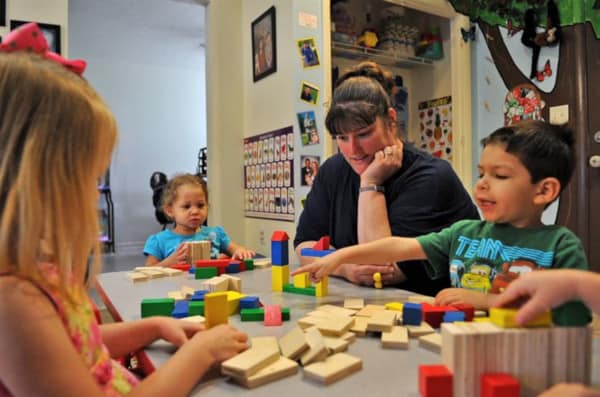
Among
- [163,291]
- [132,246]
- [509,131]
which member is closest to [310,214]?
[163,291]

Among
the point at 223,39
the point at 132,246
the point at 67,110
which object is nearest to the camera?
the point at 67,110

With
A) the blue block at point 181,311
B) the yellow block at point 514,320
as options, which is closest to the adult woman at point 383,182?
the blue block at point 181,311

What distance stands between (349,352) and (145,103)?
20.1ft

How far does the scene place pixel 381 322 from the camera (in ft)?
2.44

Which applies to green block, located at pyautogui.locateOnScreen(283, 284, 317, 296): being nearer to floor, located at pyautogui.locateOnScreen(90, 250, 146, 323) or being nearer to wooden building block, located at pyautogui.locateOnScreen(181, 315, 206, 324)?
wooden building block, located at pyautogui.locateOnScreen(181, 315, 206, 324)

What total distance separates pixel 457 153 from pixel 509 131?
1.97m

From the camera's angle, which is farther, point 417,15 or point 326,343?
point 417,15

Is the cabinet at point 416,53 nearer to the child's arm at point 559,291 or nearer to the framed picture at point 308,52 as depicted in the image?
the framed picture at point 308,52

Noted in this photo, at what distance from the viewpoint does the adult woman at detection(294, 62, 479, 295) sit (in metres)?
1.30

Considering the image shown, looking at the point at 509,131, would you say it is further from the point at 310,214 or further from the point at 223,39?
the point at 223,39

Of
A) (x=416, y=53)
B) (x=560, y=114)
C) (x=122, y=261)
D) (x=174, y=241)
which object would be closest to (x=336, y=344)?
(x=174, y=241)

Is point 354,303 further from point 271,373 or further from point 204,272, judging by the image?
point 204,272

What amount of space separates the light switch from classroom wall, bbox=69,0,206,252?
377 cm

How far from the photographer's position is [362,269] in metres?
1.14
